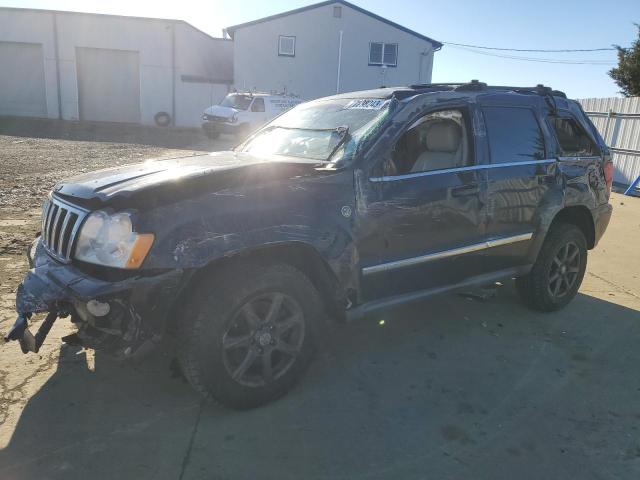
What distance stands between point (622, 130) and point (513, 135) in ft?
34.0

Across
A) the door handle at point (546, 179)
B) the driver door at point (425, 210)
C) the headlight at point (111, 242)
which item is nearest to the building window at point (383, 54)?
the door handle at point (546, 179)

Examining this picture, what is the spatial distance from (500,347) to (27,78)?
3180 centimetres

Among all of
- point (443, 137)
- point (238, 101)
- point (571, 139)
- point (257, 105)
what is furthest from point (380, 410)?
point (238, 101)

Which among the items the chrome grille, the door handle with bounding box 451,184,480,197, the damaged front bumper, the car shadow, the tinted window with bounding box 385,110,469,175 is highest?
the tinted window with bounding box 385,110,469,175

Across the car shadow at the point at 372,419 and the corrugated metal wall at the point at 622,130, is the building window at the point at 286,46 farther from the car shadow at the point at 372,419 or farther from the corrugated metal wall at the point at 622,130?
the car shadow at the point at 372,419

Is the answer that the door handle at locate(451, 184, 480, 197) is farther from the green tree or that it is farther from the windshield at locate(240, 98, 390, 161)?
the green tree

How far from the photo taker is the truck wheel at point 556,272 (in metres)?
4.62

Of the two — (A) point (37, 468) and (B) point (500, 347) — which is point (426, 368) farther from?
(A) point (37, 468)

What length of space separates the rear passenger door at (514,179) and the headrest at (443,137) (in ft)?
1.03

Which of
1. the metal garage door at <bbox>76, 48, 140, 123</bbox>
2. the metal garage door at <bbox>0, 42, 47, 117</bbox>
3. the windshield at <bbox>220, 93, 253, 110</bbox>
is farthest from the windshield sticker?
the metal garage door at <bbox>0, 42, 47, 117</bbox>

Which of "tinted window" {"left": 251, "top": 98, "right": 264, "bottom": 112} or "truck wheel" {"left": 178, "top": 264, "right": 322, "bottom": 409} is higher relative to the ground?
"tinted window" {"left": 251, "top": 98, "right": 264, "bottom": 112}

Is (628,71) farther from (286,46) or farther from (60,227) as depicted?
(60,227)

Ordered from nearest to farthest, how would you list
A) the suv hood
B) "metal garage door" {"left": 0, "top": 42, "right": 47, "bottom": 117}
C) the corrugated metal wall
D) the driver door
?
the suv hood → the driver door → the corrugated metal wall → "metal garage door" {"left": 0, "top": 42, "right": 47, "bottom": 117}

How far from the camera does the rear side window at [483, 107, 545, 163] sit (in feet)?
13.2
